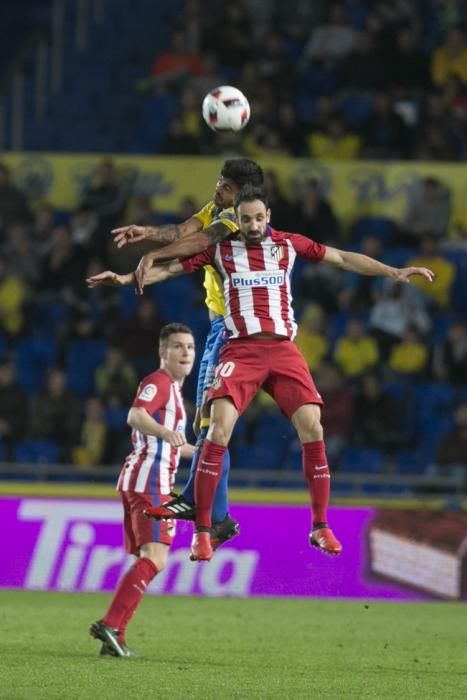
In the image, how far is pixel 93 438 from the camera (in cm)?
1517

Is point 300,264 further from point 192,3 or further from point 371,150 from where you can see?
point 192,3

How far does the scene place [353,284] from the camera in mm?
16562

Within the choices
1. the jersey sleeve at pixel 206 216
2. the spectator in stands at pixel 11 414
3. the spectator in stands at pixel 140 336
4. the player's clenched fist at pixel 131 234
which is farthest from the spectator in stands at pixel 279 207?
the player's clenched fist at pixel 131 234

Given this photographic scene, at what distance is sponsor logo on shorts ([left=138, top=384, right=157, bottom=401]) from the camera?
9773mm

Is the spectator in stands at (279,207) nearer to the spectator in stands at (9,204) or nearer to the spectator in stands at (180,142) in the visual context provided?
the spectator in stands at (180,142)

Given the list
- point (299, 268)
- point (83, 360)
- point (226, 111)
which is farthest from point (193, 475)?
point (299, 268)

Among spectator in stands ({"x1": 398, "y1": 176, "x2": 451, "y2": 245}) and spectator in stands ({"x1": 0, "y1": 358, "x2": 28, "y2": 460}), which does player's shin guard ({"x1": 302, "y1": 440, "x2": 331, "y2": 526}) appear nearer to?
spectator in stands ({"x1": 0, "y1": 358, "x2": 28, "y2": 460})

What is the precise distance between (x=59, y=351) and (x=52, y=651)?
7149 millimetres

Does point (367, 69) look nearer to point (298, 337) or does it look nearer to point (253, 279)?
point (298, 337)

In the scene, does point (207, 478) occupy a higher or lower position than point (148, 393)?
lower

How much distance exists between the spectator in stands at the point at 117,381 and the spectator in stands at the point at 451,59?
17.4ft

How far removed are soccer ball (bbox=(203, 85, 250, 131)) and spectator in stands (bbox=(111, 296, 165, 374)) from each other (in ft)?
22.5

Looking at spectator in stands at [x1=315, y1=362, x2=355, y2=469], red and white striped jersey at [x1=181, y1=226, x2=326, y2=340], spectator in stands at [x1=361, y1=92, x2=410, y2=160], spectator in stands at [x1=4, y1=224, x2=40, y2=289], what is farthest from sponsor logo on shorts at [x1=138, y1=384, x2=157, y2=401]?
spectator in stands at [x1=361, y1=92, x2=410, y2=160]

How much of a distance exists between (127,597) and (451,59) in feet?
33.6
